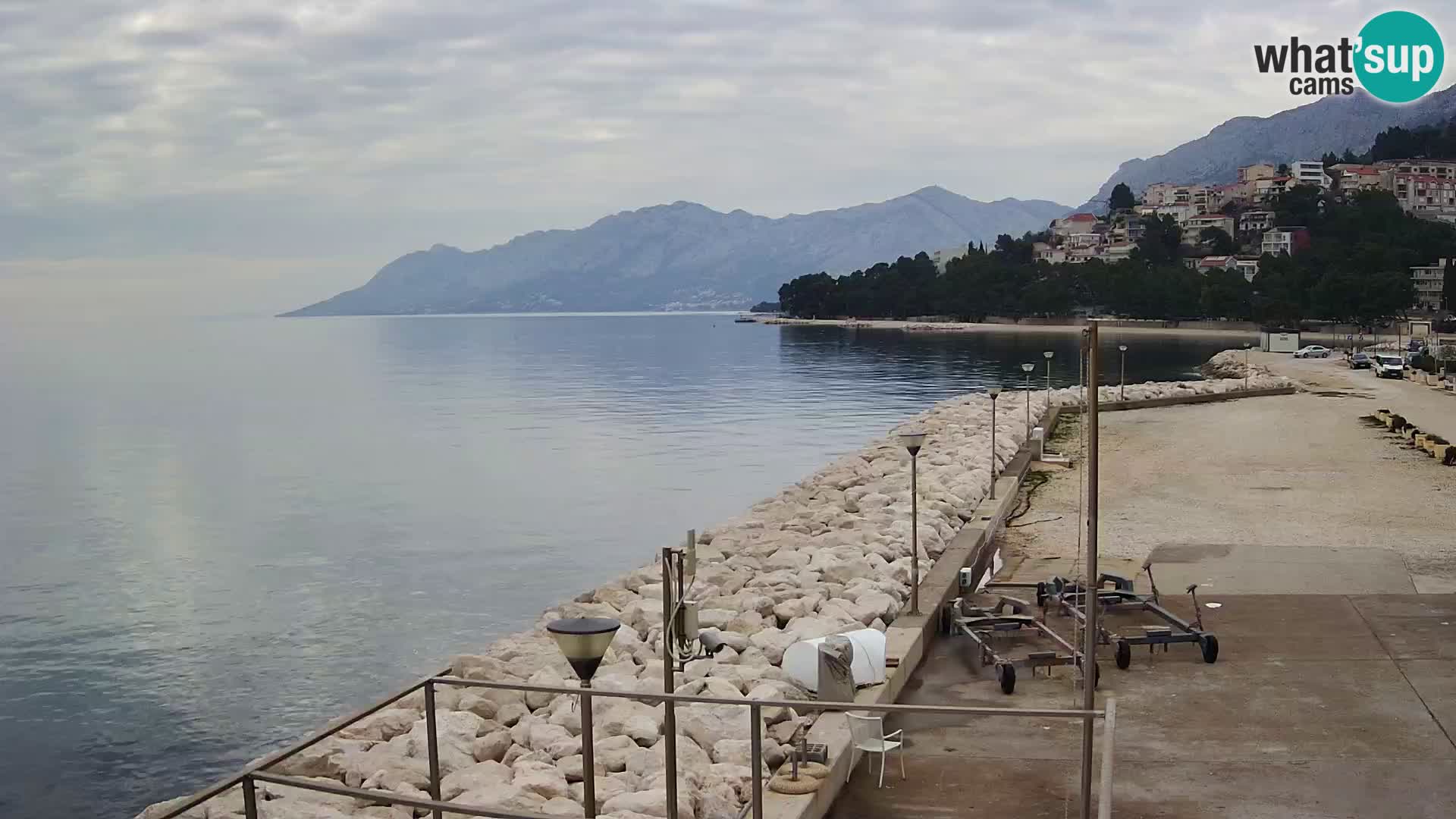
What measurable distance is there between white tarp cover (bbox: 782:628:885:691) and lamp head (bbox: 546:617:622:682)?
405 cm

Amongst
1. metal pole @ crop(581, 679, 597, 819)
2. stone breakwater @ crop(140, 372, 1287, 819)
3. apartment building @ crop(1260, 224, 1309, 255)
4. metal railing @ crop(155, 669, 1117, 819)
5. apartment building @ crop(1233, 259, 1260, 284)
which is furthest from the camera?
apartment building @ crop(1260, 224, 1309, 255)

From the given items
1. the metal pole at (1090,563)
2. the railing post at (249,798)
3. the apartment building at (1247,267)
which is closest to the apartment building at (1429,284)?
the apartment building at (1247,267)

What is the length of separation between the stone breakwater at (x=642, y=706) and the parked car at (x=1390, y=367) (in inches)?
1650

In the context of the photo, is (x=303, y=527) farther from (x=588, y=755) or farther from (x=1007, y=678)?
(x=588, y=755)

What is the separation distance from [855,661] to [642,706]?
5.38 feet

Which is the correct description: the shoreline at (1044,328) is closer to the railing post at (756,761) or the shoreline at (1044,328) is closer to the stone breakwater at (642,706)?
the stone breakwater at (642,706)

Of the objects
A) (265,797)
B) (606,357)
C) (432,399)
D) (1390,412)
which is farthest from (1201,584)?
(606,357)

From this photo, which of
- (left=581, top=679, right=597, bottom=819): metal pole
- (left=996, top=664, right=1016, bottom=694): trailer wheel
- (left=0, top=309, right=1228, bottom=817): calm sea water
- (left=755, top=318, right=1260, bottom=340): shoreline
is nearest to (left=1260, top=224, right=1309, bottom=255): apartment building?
(left=755, top=318, right=1260, bottom=340): shoreline

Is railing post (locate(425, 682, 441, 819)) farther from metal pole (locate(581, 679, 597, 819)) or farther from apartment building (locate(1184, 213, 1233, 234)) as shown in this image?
apartment building (locate(1184, 213, 1233, 234))

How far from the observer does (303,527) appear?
84.9ft

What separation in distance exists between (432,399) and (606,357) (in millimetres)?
42893

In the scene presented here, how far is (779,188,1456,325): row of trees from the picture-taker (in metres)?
115

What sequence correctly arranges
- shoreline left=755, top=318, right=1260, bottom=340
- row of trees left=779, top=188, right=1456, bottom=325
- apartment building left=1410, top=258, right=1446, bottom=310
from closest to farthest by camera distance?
row of trees left=779, top=188, right=1456, bottom=325 → shoreline left=755, top=318, right=1260, bottom=340 → apartment building left=1410, top=258, right=1446, bottom=310

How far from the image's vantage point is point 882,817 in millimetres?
7465
